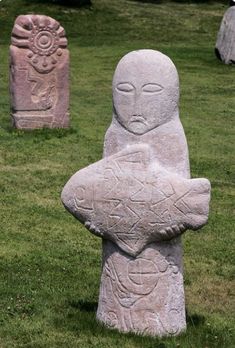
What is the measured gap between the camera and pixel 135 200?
5.41 metres

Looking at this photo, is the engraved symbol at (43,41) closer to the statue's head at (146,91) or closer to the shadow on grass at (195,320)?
the shadow on grass at (195,320)

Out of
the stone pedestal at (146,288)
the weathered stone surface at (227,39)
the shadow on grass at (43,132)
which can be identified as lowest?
the weathered stone surface at (227,39)

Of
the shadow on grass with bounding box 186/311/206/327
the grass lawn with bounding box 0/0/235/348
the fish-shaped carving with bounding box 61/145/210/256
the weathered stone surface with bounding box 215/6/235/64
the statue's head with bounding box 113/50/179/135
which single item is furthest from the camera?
the weathered stone surface with bounding box 215/6/235/64

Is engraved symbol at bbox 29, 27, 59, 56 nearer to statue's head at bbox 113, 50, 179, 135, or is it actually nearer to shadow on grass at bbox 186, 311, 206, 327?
shadow on grass at bbox 186, 311, 206, 327

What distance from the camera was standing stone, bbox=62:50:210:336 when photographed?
5.39 m

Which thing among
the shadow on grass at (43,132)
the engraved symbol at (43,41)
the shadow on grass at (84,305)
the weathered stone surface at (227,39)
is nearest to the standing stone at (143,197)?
the shadow on grass at (84,305)

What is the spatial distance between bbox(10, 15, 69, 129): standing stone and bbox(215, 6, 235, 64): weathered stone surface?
25.4 ft

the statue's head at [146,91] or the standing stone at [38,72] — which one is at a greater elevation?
the statue's head at [146,91]

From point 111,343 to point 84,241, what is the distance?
2.71m

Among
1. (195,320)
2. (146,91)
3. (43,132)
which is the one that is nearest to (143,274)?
(195,320)

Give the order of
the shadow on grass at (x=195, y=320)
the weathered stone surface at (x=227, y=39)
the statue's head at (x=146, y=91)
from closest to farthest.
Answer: the statue's head at (x=146, y=91) < the shadow on grass at (x=195, y=320) < the weathered stone surface at (x=227, y=39)

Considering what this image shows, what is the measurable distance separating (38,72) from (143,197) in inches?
335

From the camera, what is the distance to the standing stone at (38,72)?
1352cm

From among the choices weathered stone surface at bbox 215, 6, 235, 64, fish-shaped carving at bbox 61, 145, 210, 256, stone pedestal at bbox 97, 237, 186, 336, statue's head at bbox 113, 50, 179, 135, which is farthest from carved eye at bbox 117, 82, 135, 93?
weathered stone surface at bbox 215, 6, 235, 64
